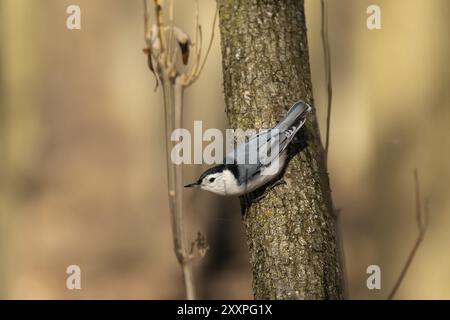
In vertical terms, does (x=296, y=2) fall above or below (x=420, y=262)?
above

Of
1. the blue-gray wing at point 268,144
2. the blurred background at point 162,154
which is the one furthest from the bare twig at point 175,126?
the blurred background at point 162,154

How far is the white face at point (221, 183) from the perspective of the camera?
230cm

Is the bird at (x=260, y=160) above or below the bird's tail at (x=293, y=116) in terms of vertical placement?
below

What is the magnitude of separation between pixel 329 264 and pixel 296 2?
0.87 meters

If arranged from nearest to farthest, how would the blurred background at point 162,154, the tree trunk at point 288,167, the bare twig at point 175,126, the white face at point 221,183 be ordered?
1. the bare twig at point 175,126
2. the tree trunk at point 288,167
3. the white face at point 221,183
4. the blurred background at point 162,154

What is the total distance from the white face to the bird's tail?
0.26 meters

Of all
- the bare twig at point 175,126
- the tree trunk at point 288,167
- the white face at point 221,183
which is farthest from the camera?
the white face at point 221,183

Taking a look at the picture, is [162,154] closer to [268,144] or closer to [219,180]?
[219,180]

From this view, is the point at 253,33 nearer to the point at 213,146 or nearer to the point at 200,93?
the point at 213,146

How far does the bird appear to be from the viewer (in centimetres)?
216

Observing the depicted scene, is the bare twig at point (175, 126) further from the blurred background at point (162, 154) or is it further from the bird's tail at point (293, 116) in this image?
the blurred background at point (162, 154)

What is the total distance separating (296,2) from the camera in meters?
2.27

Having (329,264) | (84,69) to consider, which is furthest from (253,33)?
(84,69)

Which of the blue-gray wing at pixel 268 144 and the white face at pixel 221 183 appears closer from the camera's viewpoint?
the blue-gray wing at pixel 268 144
